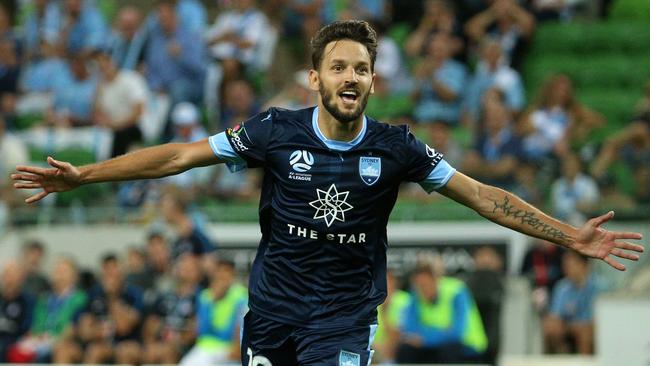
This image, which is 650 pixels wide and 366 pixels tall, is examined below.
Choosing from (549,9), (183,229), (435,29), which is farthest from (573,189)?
(183,229)

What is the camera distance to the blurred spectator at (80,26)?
55.1 ft

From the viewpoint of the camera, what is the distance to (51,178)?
5875mm

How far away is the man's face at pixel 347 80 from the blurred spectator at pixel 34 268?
27.1 ft

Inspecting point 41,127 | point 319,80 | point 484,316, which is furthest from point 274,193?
point 41,127

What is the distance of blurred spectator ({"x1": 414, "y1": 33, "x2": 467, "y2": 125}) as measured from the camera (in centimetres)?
1433

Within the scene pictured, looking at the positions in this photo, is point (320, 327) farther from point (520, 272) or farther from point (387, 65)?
point (387, 65)

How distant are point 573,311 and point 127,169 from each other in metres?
6.52

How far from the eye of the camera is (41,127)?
15672mm

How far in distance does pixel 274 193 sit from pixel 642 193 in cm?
682

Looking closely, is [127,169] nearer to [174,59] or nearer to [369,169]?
[369,169]

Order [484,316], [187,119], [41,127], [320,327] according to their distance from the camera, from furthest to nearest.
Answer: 1. [41,127]
2. [187,119]
3. [484,316]
4. [320,327]

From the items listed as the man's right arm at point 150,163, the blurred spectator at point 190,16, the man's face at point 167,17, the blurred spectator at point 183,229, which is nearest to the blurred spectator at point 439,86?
the blurred spectator at point 183,229

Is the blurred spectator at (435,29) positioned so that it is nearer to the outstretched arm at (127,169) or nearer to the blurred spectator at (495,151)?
the blurred spectator at (495,151)

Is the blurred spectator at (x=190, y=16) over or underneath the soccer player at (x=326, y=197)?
over
